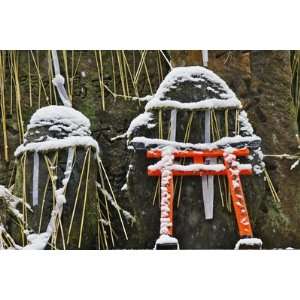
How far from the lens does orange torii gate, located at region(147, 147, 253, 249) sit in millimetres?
2100

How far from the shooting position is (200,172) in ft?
7.10

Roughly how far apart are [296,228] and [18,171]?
1156mm

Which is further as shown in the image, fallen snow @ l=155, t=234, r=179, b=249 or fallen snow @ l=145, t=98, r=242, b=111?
fallen snow @ l=145, t=98, r=242, b=111

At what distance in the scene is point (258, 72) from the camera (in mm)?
2398

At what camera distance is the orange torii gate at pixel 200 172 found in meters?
2.10

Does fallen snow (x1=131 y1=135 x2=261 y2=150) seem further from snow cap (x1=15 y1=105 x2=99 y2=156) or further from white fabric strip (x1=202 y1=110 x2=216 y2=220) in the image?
snow cap (x1=15 y1=105 x2=99 y2=156)

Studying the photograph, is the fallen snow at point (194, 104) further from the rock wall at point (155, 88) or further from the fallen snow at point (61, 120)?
the fallen snow at point (61, 120)

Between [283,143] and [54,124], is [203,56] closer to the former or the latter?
[283,143]

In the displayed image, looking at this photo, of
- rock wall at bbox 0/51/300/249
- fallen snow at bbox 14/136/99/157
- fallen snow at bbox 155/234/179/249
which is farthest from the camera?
rock wall at bbox 0/51/300/249

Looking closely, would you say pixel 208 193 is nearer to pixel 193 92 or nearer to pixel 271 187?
pixel 271 187

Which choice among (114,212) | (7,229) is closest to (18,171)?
(7,229)

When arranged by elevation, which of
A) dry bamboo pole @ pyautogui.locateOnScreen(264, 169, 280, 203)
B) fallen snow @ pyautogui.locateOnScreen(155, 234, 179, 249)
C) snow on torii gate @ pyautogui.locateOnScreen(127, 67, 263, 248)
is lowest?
fallen snow @ pyautogui.locateOnScreen(155, 234, 179, 249)

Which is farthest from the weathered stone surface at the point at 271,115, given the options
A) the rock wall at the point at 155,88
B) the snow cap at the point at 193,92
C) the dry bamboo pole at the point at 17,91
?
the dry bamboo pole at the point at 17,91

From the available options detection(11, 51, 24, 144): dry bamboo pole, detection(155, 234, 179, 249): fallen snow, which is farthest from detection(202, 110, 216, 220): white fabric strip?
detection(11, 51, 24, 144): dry bamboo pole
